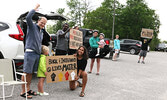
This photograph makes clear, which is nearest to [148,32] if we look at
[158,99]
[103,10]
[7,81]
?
[158,99]

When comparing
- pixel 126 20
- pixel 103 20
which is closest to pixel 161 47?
pixel 126 20

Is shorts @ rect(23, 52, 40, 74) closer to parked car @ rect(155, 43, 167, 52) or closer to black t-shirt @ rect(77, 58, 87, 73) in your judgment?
black t-shirt @ rect(77, 58, 87, 73)

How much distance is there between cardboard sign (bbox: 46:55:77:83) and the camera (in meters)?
4.89

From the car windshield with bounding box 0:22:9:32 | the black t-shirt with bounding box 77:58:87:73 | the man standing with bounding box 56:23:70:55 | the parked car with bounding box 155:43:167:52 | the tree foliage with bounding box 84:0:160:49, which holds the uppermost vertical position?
the tree foliage with bounding box 84:0:160:49

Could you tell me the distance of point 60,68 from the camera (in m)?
5.14

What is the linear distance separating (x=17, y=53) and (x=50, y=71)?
1.35 meters

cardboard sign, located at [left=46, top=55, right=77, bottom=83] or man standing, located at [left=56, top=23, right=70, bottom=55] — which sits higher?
man standing, located at [left=56, top=23, right=70, bottom=55]

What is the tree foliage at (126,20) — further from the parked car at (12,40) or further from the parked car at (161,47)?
the parked car at (12,40)

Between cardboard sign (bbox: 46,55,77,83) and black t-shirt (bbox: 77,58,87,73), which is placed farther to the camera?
black t-shirt (bbox: 77,58,87,73)

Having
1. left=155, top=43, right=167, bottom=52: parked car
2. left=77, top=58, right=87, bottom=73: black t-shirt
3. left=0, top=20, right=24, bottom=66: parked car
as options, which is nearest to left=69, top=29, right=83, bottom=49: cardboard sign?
left=77, top=58, right=87, bottom=73: black t-shirt

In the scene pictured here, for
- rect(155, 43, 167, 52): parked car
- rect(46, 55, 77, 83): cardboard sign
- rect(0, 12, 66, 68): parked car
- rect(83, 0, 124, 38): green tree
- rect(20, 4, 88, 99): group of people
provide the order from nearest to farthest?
rect(20, 4, 88, 99): group of people
rect(46, 55, 77, 83): cardboard sign
rect(0, 12, 66, 68): parked car
rect(155, 43, 167, 52): parked car
rect(83, 0, 124, 38): green tree

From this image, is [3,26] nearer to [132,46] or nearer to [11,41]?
[11,41]

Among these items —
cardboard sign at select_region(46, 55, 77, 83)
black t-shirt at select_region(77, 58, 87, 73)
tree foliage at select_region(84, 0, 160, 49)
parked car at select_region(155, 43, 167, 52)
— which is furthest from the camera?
parked car at select_region(155, 43, 167, 52)

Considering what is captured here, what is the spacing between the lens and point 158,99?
17.6ft
